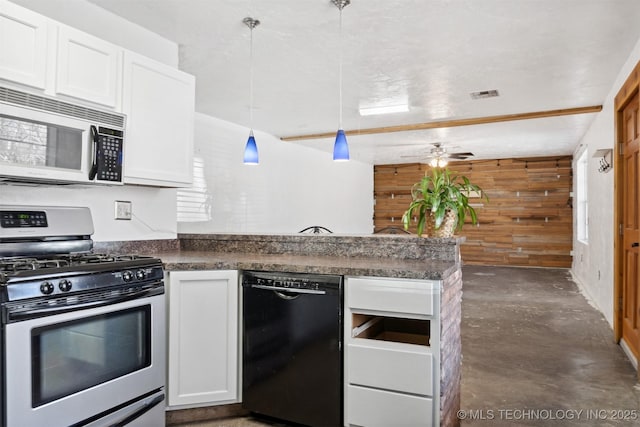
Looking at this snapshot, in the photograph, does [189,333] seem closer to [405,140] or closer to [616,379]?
[616,379]

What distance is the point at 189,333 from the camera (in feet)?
7.88

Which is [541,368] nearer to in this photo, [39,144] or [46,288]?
[46,288]

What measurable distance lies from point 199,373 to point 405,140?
572 centimetres

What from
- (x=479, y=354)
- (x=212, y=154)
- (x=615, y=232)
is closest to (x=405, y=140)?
(x=212, y=154)

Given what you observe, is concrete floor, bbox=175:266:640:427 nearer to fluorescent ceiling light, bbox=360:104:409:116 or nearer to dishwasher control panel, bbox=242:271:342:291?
dishwasher control panel, bbox=242:271:342:291

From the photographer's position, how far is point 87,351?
191 centimetres

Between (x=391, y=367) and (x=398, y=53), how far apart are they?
97.1 inches

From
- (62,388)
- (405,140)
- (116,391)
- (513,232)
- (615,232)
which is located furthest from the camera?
(513,232)

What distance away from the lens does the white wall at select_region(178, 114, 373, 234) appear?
5.38 m

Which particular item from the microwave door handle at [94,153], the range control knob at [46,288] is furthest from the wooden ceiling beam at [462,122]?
the range control knob at [46,288]

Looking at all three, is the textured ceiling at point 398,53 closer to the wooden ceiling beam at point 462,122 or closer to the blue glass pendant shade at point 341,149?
the wooden ceiling beam at point 462,122

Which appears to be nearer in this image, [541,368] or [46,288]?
[46,288]

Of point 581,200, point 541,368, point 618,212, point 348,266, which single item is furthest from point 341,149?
point 581,200

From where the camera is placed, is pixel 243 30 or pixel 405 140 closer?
pixel 243 30
